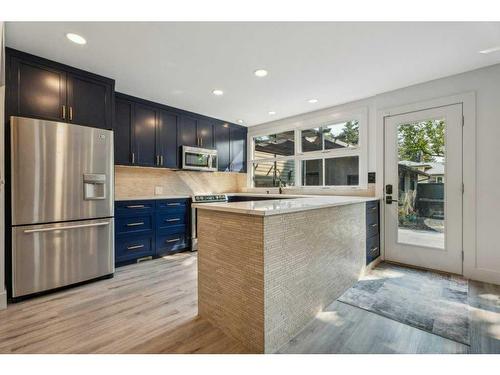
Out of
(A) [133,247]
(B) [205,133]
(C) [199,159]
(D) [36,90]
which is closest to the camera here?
(D) [36,90]

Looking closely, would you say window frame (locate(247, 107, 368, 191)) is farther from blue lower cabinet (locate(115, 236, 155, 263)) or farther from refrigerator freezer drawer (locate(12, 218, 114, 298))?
refrigerator freezer drawer (locate(12, 218, 114, 298))

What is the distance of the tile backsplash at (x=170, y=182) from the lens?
12.4 ft

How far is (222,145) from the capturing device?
4738 mm

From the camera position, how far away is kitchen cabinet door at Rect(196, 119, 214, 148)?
14.3ft

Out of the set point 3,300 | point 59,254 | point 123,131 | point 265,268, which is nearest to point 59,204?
point 59,254

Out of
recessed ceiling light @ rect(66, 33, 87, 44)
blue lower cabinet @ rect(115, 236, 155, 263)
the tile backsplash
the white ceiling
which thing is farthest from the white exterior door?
recessed ceiling light @ rect(66, 33, 87, 44)

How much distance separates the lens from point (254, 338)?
1.53 metres

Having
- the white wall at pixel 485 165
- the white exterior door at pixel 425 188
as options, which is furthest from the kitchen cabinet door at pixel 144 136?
the white wall at pixel 485 165

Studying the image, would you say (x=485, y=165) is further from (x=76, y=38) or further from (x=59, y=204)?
(x=59, y=204)

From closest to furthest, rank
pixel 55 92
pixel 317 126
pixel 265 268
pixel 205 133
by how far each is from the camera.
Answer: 1. pixel 265 268
2. pixel 55 92
3. pixel 317 126
4. pixel 205 133

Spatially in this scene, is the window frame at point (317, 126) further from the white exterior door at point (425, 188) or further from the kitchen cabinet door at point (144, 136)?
the kitchen cabinet door at point (144, 136)

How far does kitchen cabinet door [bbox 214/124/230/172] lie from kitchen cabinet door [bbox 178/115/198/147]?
1.50 feet

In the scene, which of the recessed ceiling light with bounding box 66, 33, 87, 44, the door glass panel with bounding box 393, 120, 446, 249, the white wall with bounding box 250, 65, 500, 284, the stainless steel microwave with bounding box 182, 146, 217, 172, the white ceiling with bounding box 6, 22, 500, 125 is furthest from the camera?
the stainless steel microwave with bounding box 182, 146, 217, 172

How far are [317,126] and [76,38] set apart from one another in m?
3.32
